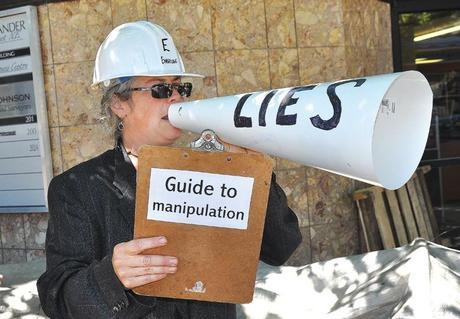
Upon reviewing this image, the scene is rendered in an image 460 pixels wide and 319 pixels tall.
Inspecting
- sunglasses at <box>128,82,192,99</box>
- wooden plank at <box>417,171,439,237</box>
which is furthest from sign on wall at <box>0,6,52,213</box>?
sunglasses at <box>128,82,192,99</box>

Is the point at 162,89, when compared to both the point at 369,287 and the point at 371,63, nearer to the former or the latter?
the point at 369,287

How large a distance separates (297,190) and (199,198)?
3.81 meters

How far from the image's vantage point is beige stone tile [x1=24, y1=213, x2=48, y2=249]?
18.3 ft

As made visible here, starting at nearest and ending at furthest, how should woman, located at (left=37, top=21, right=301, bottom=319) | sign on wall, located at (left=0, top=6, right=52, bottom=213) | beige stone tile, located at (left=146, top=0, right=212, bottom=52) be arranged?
woman, located at (left=37, top=21, right=301, bottom=319), beige stone tile, located at (left=146, top=0, right=212, bottom=52), sign on wall, located at (left=0, top=6, right=52, bottom=213)

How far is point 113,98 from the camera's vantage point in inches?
81.6

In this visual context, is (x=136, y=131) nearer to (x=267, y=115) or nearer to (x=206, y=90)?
(x=267, y=115)

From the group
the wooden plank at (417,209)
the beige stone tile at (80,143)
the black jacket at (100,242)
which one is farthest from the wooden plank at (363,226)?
the black jacket at (100,242)

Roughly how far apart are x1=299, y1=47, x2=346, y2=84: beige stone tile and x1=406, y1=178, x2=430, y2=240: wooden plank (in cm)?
130

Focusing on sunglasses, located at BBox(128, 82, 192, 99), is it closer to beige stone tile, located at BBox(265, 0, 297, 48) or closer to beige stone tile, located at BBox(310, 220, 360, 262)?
beige stone tile, located at BBox(265, 0, 297, 48)

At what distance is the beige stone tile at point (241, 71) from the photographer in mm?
5168

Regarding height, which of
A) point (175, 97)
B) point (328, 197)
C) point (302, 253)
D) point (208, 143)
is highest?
point (175, 97)

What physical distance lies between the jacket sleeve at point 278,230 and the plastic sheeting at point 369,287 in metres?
1.50

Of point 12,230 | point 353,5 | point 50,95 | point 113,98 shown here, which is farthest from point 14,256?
point 113,98

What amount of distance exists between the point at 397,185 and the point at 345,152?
198 millimetres
